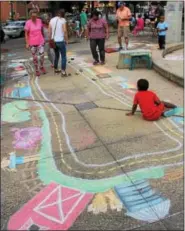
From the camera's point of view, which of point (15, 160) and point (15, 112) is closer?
point (15, 160)

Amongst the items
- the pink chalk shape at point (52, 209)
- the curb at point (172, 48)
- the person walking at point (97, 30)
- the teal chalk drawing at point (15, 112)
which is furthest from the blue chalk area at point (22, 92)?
the curb at point (172, 48)

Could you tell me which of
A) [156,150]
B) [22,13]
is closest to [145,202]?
[156,150]

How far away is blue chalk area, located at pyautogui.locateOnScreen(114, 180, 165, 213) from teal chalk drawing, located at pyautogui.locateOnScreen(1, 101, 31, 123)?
2.54 m

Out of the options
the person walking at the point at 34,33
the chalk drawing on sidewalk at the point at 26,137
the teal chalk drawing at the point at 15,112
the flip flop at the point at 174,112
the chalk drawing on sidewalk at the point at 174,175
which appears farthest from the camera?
the person walking at the point at 34,33

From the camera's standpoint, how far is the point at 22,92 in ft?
23.5

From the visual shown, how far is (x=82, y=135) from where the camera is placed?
186 inches

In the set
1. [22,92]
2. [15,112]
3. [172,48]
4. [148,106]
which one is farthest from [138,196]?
[172,48]

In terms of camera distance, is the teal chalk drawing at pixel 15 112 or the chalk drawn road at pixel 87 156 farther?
the teal chalk drawing at pixel 15 112

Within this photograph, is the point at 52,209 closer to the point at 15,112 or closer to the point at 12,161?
the point at 12,161

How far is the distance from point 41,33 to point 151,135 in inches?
175

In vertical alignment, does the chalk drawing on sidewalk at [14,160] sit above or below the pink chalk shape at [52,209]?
above

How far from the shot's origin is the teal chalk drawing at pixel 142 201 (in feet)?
9.82

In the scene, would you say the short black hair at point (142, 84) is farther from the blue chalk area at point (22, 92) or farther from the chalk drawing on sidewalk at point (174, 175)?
the blue chalk area at point (22, 92)

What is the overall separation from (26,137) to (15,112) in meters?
1.20
